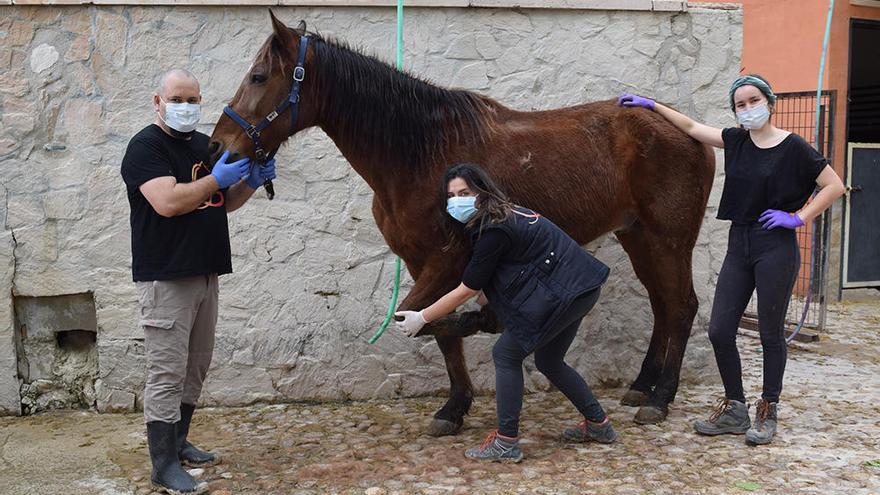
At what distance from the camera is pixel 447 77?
452cm

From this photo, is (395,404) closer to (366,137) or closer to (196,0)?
(366,137)

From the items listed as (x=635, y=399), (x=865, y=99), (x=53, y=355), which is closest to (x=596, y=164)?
(x=635, y=399)

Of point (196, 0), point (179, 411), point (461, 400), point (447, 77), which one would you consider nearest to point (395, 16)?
point (447, 77)

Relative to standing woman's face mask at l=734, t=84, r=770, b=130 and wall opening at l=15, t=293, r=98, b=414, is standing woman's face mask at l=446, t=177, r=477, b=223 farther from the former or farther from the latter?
wall opening at l=15, t=293, r=98, b=414

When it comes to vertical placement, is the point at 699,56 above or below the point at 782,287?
above

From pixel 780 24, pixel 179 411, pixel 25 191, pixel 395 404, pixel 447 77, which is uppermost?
pixel 780 24

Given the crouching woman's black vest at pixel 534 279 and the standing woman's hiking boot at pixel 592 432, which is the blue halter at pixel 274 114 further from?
the standing woman's hiking boot at pixel 592 432

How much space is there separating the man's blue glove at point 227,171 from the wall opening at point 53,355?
70.5 inches

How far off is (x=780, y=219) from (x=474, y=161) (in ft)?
4.86

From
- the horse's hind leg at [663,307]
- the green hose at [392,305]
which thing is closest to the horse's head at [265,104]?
the green hose at [392,305]

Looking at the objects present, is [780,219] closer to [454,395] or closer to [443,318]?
[443,318]

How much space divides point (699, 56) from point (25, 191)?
416 cm

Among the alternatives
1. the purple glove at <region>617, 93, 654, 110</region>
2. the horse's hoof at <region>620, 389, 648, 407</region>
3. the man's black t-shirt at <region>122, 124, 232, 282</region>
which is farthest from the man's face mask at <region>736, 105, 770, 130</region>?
the man's black t-shirt at <region>122, 124, 232, 282</region>

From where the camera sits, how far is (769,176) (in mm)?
3516
